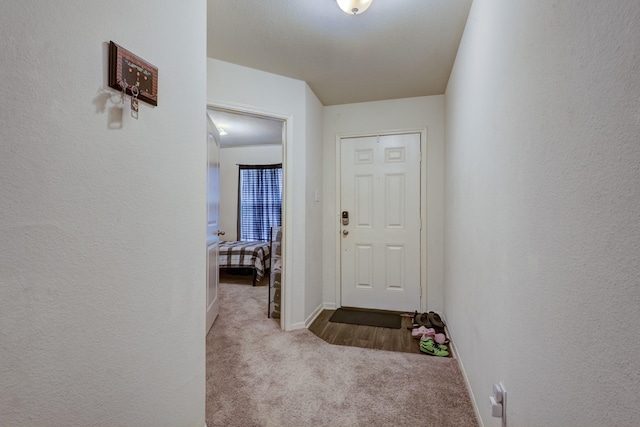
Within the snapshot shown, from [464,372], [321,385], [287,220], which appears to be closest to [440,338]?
[464,372]

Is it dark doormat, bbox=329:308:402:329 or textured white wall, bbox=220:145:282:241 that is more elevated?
textured white wall, bbox=220:145:282:241

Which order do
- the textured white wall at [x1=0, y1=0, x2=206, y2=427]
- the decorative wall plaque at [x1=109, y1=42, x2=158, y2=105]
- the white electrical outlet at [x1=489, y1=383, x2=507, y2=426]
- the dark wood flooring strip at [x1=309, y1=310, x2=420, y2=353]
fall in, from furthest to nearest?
the dark wood flooring strip at [x1=309, y1=310, x2=420, y2=353], the white electrical outlet at [x1=489, y1=383, x2=507, y2=426], the decorative wall plaque at [x1=109, y1=42, x2=158, y2=105], the textured white wall at [x1=0, y1=0, x2=206, y2=427]

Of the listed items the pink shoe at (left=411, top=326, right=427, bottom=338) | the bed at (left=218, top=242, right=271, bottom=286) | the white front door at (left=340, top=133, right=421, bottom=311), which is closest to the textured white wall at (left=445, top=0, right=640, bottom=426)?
the pink shoe at (left=411, top=326, right=427, bottom=338)

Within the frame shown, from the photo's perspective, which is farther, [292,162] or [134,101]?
[292,162]

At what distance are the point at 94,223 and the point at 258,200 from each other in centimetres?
490

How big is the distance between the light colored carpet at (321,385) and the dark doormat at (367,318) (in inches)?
21.9

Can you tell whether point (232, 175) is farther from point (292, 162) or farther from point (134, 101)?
point (134, 101)

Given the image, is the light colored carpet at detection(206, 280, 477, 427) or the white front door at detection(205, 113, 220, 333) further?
the white front door at detection(205, 113, 220, 333)

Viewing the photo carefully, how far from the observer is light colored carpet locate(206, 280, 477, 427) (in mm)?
1591

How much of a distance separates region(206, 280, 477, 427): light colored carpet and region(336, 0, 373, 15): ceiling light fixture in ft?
7.51

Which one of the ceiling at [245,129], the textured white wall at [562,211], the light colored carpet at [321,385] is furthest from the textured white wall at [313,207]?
the textured white wall at [562,211]

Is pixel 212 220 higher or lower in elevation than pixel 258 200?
lower

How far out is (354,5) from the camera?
5.55 ft

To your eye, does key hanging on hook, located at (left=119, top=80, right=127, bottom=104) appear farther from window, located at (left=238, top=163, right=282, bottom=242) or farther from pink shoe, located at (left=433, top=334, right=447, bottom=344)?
window, located at (left=238, top=163, right=282, bottom=242)
